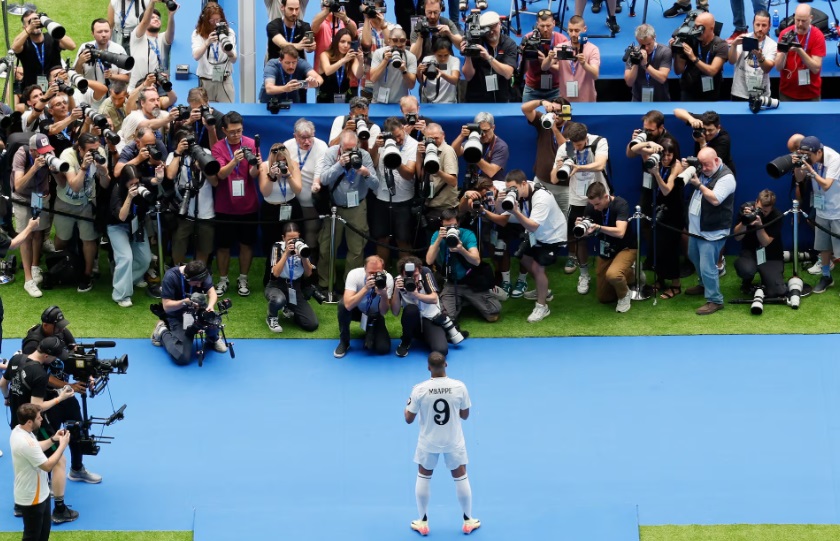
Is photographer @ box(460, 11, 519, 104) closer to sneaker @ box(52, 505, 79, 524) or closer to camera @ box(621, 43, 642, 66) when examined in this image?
camera @ box(621, 43, 642, 66)

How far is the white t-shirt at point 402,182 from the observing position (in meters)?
16.4

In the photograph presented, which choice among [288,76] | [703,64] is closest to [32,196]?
[288,76]

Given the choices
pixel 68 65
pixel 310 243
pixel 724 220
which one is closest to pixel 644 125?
pixel 724 220

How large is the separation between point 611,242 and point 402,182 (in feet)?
7.16

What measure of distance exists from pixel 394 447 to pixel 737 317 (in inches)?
162

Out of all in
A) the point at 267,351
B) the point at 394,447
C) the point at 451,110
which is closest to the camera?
the point at 394,447

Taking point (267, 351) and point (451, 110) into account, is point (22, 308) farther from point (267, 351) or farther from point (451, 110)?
point (451, 110)

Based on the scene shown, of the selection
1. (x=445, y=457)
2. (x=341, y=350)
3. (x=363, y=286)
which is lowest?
(x=445, y=457)

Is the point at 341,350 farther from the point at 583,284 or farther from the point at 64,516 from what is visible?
the point at 64,516

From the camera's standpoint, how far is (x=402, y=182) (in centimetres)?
1656

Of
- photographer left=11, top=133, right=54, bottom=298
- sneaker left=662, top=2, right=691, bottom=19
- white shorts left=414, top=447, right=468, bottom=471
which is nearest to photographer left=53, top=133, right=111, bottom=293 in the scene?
photographer left=11, top=133, right=54, bottom=298

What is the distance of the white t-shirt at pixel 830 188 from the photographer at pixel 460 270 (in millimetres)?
3373

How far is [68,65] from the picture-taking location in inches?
693

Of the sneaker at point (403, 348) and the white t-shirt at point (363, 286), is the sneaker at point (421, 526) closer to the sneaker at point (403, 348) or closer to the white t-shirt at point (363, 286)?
the sneaker at point (403, 348)
